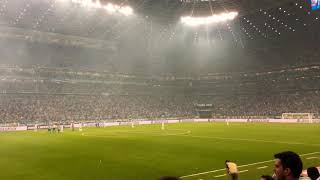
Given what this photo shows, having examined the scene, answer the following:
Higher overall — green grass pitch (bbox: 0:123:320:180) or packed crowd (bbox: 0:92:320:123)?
packed crowd (bbox: 0:92:320:123)

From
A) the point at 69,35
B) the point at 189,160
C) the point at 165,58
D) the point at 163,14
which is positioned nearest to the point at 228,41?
the point at 165,58

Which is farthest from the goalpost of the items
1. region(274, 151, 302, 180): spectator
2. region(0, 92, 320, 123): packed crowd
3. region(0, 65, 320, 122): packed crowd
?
region(274, 151, 302, 180): spectator

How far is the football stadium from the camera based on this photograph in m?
57.0

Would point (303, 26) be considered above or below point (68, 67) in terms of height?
above

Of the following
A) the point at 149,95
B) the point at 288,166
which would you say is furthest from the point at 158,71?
the point at 288,166

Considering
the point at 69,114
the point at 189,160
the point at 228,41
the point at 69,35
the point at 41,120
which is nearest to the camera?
the point at 189,160

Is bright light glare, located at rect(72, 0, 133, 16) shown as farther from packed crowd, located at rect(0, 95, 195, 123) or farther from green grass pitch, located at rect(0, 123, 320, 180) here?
green grass pitch, located at rect(0, 123, 320, 180)

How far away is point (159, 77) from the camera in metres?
114

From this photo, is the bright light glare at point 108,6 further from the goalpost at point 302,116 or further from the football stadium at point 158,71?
the goalpost at point 302,116

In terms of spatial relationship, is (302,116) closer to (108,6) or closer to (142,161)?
(108,6)

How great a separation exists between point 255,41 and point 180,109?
92.1ft

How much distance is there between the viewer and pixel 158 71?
115m

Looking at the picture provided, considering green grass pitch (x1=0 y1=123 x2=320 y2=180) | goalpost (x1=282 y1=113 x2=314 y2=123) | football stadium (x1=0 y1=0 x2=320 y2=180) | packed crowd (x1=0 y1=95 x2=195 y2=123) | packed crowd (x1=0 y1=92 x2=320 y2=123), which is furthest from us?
packed crowd (x1=0 y1=92 x2=320 y2=123)

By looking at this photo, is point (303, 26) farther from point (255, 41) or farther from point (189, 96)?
point (189, 96)
